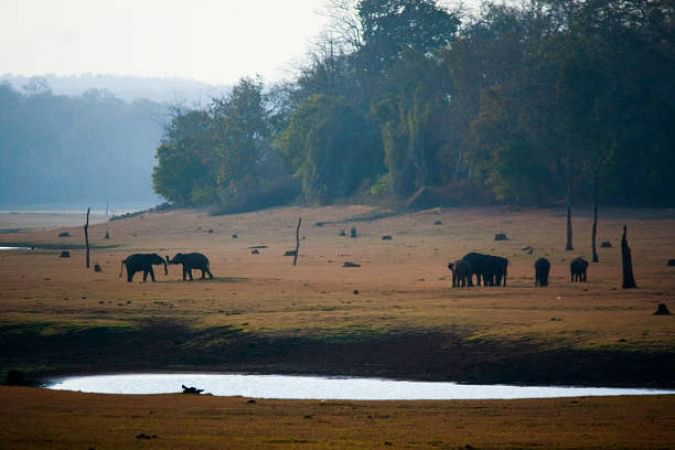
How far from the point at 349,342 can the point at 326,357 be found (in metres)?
1.16

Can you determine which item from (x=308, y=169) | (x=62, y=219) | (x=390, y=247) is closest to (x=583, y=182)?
(x=390, y=247)

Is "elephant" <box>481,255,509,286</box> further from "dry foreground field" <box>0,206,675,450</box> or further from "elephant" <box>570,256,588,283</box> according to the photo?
"elephant" <box>570,256,588,283</box>

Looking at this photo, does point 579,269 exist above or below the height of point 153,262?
below

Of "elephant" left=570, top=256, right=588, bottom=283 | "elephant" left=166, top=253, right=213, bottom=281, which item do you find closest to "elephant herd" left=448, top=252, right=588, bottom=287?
"elephant" left=570, top=256, right=588, bottom=283

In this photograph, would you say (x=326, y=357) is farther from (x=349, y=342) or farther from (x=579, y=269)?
(x=579, y=269)

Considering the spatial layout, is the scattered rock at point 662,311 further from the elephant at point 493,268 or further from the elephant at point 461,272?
the elephant at point 461,272

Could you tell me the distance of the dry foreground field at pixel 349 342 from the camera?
2139cm

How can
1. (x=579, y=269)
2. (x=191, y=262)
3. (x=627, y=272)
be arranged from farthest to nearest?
(x=191, y=262) → (x=579, y=269) → (x=627, y=272)

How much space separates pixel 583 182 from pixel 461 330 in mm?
50794

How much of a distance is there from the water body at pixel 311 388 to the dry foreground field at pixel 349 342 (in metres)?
0.94

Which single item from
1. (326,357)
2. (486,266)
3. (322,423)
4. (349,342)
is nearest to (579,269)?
(486,266)

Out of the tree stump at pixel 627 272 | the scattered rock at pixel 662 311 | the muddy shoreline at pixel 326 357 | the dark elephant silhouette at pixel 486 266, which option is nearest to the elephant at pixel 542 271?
the dark elephant silhouette at pixel 486 266

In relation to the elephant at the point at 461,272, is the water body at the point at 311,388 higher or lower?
lower

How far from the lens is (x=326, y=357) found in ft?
109
